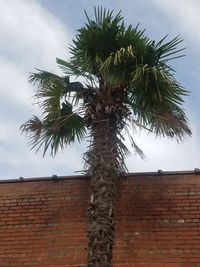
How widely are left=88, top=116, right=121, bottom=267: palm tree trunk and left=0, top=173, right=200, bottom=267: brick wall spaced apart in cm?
190

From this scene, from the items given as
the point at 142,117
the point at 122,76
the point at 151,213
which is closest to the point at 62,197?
the point at 151,213

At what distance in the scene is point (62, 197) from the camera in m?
10.0

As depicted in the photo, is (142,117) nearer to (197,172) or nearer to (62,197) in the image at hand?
(197,172)

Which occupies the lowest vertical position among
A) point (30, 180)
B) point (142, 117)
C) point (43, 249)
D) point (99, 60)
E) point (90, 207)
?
point (43, 249)

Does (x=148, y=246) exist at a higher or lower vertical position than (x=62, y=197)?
lower

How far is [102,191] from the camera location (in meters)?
7.18

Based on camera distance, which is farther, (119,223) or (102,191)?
(119,223)

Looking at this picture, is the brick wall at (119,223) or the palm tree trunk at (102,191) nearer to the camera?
the palm tree trunk at (102,191)

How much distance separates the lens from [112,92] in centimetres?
821

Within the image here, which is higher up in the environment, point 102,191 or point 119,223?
point 102,191

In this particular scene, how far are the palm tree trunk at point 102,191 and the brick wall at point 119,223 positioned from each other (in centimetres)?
190

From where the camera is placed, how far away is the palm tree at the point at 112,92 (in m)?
7.84

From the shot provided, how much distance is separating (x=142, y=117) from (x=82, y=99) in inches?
43.2

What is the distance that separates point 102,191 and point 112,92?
1.81 meters
